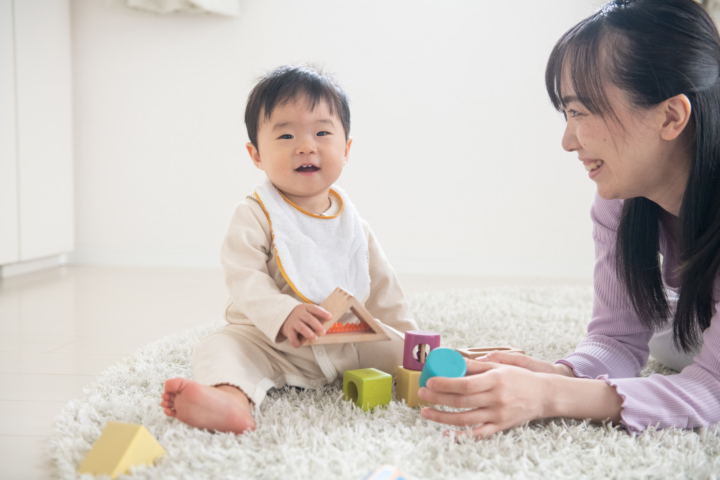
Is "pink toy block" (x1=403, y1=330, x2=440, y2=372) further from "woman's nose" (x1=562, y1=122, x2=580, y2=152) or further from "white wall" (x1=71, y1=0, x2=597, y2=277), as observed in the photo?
"white wall" (x1=71, y1=0, x2=597, y2=277)

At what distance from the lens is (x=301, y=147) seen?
3.20 feet

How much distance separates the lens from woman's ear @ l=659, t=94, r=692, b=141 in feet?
2.49

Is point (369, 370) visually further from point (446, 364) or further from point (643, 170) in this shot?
point (643, 170)

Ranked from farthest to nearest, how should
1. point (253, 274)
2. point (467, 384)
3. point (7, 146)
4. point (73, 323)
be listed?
point (7, 146) < point (73, 323) < point (253, 274) < point (467, 384)

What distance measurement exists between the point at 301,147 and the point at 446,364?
440 millimetres

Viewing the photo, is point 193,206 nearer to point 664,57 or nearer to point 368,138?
point 368,138

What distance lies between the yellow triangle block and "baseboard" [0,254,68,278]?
5.87 feet

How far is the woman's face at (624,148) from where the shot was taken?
79 cm

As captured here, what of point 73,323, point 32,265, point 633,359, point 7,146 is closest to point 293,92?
point 633,359

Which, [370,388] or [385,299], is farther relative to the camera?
[385,299]

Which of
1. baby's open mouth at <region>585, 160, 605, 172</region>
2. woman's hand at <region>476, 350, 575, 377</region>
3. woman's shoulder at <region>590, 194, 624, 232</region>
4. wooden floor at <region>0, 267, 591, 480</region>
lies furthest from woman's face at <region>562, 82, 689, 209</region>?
wooden floor at <region>0, 267, 591, 480</region>

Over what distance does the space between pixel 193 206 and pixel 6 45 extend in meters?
0.91

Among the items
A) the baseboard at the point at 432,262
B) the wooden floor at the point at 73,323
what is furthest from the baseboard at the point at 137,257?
the wooden floor at the point at 73,323

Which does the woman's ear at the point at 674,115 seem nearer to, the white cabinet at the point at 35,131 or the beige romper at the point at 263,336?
the beige romper at the point at 263,336
